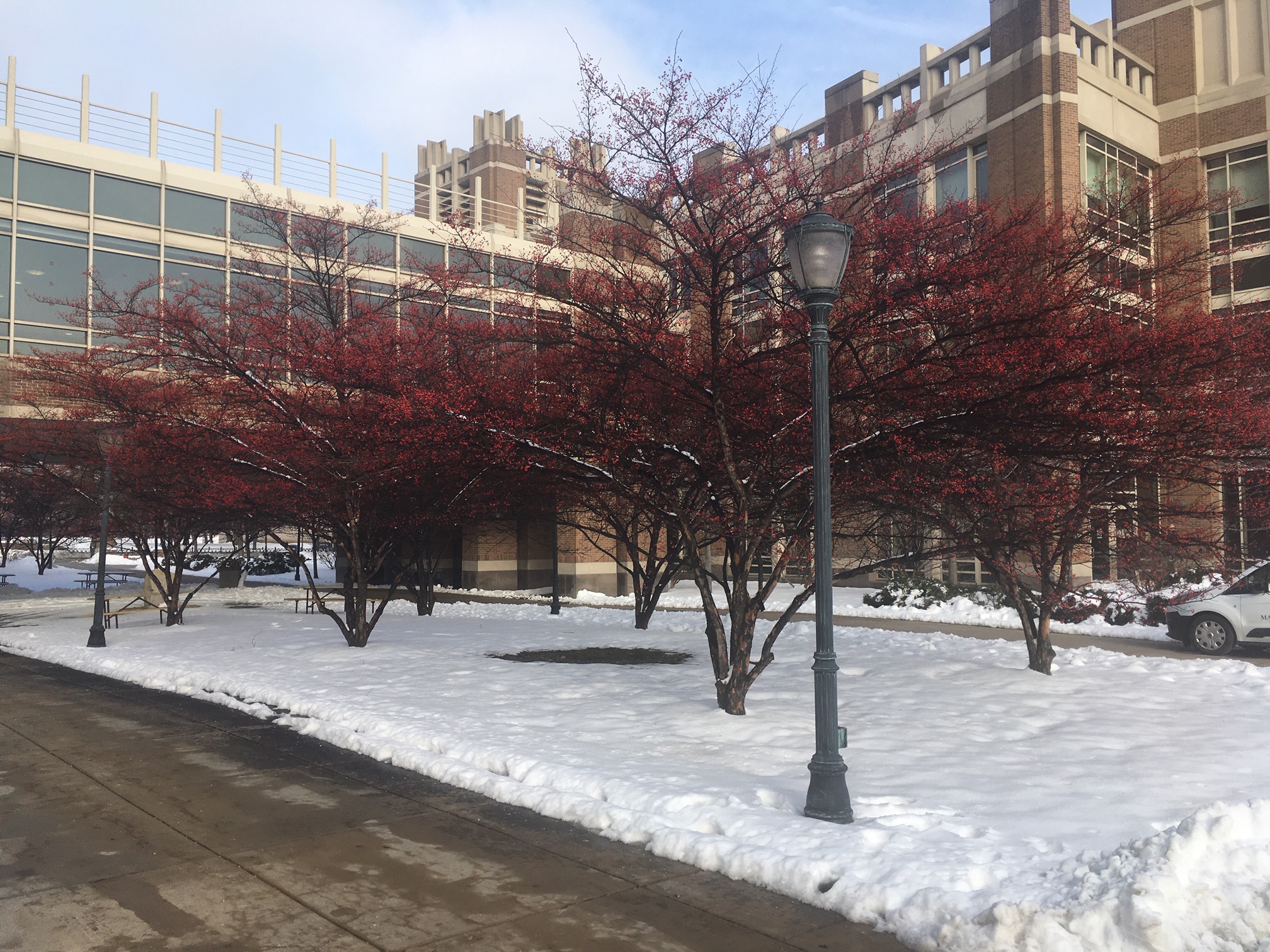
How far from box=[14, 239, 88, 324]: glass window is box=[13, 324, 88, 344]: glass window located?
0.77ft

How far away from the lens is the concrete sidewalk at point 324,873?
4691mm

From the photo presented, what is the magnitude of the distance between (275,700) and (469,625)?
8.75 metres

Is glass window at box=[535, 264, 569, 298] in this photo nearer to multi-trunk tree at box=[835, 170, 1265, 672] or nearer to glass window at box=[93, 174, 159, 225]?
multi-trunk tree at box=[835, 170, 1265, 672]

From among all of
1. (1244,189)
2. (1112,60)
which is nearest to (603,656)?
(1244,189)

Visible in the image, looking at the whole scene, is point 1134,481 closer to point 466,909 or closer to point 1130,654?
point 1130,654

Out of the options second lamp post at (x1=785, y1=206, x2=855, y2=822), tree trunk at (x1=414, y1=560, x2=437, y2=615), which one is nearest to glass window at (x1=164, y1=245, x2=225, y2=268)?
tree trunk at (x1=414, y1=560, x2=437, y2=615)

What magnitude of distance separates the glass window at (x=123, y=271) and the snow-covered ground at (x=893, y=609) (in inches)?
534

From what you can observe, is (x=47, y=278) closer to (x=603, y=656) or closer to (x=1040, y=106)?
(x=603, y=656)

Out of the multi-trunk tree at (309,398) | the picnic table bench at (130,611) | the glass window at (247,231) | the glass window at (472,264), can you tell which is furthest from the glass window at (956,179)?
the picnic table bench at (130,611)

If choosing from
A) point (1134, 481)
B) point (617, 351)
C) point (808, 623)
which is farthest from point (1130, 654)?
point (617, 351)

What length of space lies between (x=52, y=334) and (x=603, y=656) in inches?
827

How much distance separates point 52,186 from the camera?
88.2 ft

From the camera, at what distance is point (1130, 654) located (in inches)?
573

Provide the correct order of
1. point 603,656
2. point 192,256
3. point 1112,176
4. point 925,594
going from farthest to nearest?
point 192,256
point 1112,176
point 925,594
point 603,656
